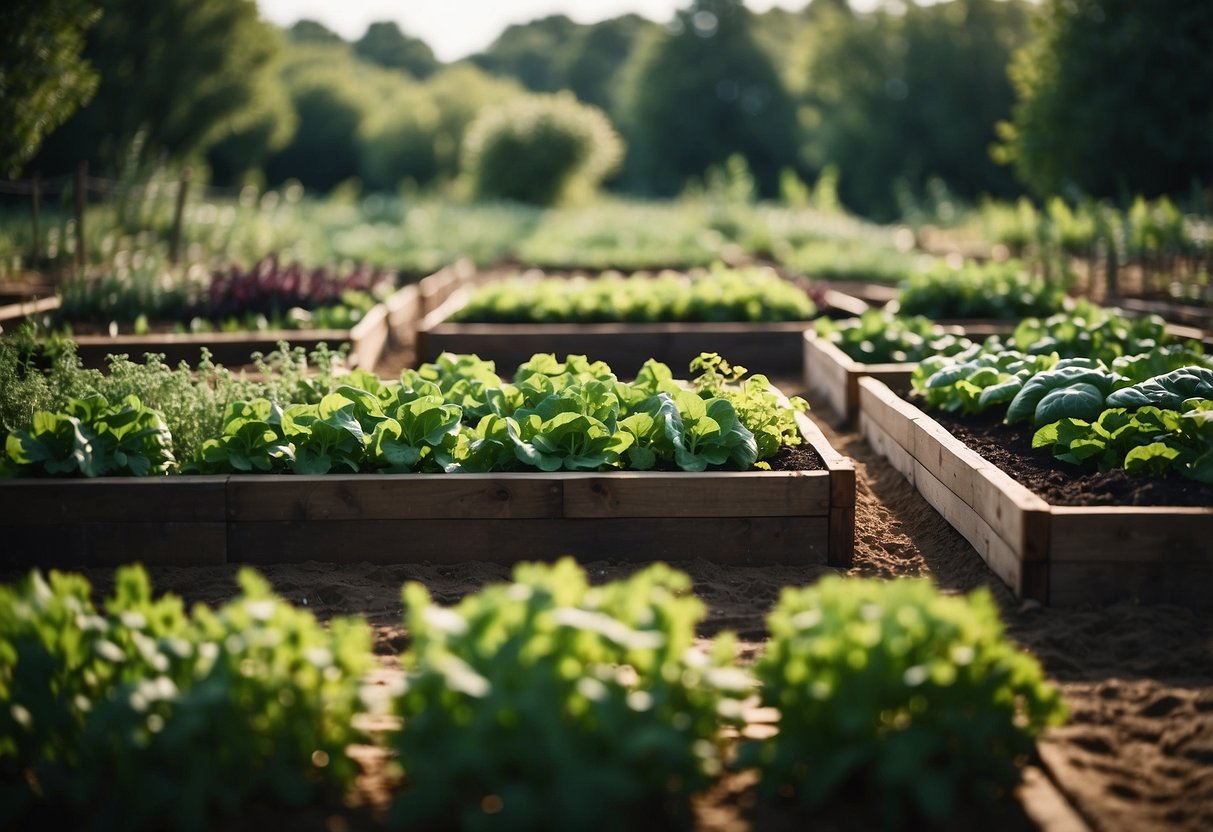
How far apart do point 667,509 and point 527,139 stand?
21.4m

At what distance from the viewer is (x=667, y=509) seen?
3605 mm

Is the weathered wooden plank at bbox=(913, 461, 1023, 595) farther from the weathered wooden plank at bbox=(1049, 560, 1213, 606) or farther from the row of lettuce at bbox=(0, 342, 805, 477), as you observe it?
the row of lettuce at bbox=(0, 342, 805, 477)

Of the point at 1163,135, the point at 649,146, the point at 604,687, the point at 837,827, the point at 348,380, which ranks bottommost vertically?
the point at 837,827

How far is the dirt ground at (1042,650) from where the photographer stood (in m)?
2.11

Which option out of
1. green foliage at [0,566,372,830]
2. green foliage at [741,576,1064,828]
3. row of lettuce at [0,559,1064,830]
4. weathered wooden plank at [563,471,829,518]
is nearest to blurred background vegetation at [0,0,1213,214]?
weathered wooden plank at [563,471,829,518]

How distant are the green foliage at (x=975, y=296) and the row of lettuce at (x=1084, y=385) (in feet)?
4.85

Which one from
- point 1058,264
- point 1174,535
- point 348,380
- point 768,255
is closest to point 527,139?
point 768,255

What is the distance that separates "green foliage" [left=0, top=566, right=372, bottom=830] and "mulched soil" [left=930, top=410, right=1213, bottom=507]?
2470 millimetres

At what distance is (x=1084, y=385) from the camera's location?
393 cm

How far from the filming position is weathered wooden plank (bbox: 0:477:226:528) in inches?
137

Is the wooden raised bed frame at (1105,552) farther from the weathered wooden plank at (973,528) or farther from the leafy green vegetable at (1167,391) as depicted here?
the leafy green vegetable at (1167,391)

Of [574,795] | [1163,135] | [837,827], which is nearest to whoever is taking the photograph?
[574,795]

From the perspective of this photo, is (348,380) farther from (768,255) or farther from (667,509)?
(768,255)

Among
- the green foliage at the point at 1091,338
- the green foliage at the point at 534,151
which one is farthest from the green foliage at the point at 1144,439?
the green foliage at the point at 534,151
